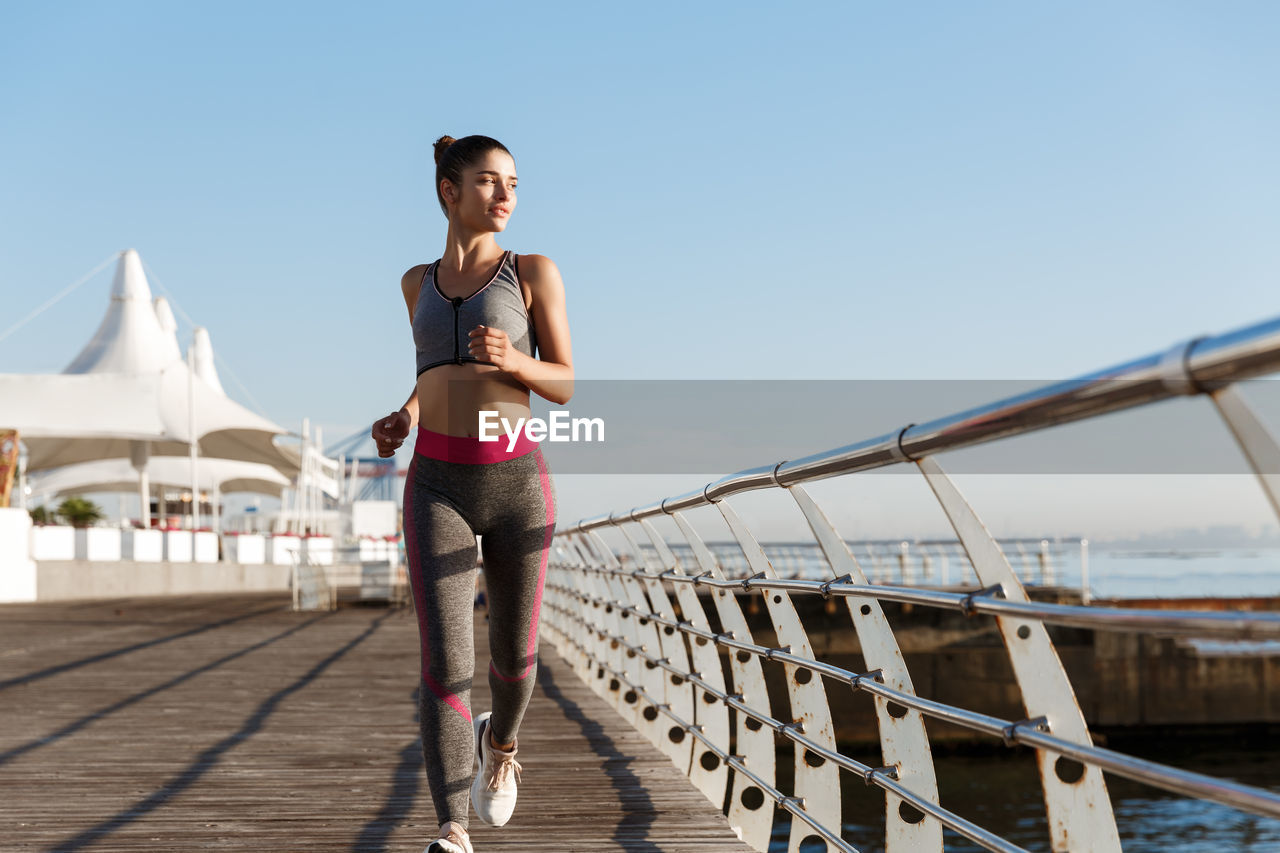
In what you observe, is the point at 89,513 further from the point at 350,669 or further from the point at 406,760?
the point at 406,760

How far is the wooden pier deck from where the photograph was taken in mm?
3596

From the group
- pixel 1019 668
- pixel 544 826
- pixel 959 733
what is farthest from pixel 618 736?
pixel 959 733

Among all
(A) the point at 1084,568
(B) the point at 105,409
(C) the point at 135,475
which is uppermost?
(B) the point at 105,409

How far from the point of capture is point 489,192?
9.46ft

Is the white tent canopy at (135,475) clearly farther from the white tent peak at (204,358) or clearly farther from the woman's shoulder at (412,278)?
the woman's shoulder at (412,278)

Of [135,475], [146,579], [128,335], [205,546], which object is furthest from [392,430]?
[135,475]

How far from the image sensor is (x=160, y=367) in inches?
1879

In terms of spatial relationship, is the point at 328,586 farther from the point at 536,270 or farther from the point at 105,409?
the point at 536,270

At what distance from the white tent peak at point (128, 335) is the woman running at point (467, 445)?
46.9 metres

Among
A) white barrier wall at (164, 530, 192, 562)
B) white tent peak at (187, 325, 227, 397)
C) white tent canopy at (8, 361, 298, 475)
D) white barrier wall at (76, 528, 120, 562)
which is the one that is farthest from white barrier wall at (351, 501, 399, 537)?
white barrier wall at (76, 528, 120, 562)

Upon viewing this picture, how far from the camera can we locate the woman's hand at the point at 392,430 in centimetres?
284

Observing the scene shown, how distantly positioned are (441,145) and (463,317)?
0.54 m

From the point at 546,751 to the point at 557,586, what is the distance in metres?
6.44

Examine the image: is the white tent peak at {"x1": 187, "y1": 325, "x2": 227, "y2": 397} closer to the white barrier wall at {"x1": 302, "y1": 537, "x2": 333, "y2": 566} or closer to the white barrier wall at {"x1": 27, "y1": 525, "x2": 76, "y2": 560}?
the white barrier wall at {"x1": 302, "y1": 537, "x2": 333, "y2": 566}
